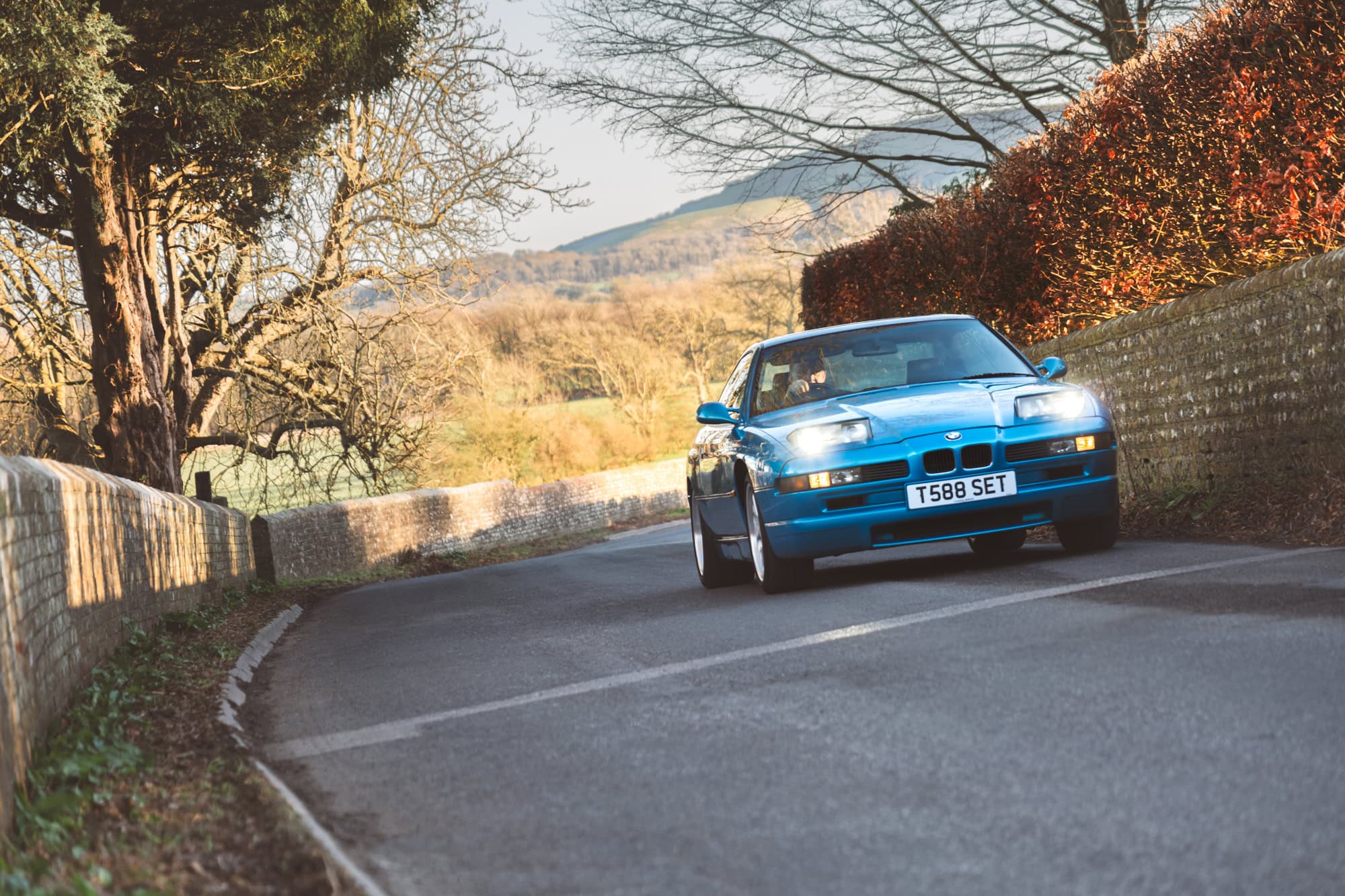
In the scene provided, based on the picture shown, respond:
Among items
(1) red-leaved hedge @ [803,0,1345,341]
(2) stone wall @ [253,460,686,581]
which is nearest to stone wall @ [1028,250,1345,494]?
Answer: (1) red-leaved hedge @ [803,0,1345,341]

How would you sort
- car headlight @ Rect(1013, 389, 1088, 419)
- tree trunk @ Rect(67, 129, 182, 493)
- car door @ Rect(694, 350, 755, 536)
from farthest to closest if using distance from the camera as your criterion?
1. tree trunk @ Rect(67, 129, 182, 493)
2. car door @ Rect(694, 350, 755, 536)
3. car headlight @ Rect(1013, 389, 1088, 419)

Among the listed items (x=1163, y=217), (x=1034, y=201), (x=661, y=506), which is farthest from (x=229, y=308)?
(x=661, y=506)

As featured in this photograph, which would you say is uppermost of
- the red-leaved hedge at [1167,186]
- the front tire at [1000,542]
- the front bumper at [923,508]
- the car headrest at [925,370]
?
the red-leaved hedge at [1167,186]

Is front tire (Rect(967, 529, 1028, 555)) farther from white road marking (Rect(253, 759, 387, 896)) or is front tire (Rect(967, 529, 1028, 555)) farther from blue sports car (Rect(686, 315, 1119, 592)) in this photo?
white road marking (Rect(253, 759, 387, 896))

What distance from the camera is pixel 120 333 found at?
61.1 ft

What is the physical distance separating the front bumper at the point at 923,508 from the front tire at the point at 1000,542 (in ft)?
5.30

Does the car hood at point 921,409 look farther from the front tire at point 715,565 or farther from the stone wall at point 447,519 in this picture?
the stone wall at point 447,519

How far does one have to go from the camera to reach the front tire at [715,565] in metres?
11.0

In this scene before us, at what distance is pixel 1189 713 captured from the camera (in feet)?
15.6

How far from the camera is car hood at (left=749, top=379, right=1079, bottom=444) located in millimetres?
9156

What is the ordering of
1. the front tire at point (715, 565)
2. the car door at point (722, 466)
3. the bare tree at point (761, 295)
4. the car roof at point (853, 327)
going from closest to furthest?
1. the car door at point (722, 466)
2. the car roof at point (853, 327)
3. the front tire at point (715, 565)
4. the bare tree at point (761, 295)

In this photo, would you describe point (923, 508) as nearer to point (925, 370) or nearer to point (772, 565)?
point (772, 565)

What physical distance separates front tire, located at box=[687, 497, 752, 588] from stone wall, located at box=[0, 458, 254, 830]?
4023 millimetres

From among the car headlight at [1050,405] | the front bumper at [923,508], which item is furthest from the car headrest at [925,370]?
the front bumper at [923,508]
